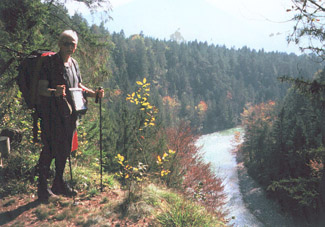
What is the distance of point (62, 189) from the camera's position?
3971mm

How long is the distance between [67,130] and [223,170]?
36161 millimetres

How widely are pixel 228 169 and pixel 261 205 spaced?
1218 centimetres

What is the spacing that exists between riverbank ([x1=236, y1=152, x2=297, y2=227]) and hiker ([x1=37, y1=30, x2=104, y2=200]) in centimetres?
2372

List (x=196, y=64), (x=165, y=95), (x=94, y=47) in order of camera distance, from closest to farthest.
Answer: (x=94, y=47)
(x=165, y=95)
(x=196, y=64)

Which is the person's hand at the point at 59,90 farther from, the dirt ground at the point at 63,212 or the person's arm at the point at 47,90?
the dirt ground at the point at 63,212

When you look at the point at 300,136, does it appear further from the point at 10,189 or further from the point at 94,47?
the point at 10,189

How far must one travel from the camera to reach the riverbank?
2252cm

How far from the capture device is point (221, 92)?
84.9 m

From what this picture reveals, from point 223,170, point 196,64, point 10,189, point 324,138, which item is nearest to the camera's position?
point 324,138

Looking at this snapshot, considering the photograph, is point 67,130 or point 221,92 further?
point 221,92

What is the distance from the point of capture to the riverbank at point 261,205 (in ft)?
73.9

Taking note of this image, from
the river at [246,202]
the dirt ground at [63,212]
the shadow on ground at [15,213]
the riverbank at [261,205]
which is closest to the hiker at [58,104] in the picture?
the shadow on ground at [15,213]

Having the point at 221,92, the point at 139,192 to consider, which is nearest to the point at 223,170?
the point at 139,192

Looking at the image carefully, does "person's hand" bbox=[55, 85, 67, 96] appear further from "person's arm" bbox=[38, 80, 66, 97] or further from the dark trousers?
the dark trousers
